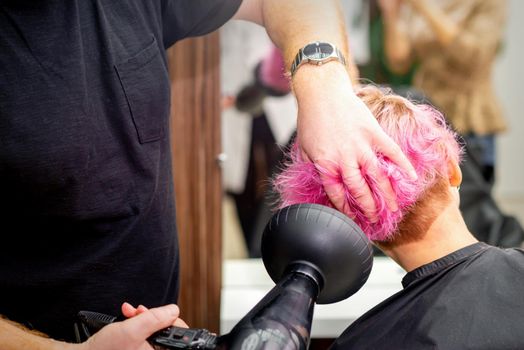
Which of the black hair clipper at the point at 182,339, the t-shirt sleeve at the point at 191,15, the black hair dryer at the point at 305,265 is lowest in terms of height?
the black hair clipper at the point at 182,339

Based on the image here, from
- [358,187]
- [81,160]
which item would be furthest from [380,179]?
[81,160]

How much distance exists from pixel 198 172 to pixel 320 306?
0.60 m

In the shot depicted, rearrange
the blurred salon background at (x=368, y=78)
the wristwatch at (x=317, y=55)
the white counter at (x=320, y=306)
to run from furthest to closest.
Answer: the blurred salon background at (x=368, y=78), the white counter at (x=320, y=306), the wristwatch at (x=317, y=55)

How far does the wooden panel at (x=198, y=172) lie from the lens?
1856mm

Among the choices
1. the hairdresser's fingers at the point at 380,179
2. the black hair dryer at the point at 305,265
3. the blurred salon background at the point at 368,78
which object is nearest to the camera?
the black hair dryer at the point at 305,265

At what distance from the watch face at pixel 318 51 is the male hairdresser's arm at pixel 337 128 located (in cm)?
2

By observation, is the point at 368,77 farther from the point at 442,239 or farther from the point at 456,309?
the point at 456,309

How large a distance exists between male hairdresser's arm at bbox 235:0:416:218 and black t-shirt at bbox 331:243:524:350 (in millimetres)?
285

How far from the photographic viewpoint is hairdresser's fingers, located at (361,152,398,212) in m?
0.75

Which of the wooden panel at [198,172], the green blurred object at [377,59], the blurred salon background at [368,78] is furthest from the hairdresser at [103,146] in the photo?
the green blurred object at [377,59]

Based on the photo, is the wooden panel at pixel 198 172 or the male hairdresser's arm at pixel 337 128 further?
the wooden panel at pixel 198 172

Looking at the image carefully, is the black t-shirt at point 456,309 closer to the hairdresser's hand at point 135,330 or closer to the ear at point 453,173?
the ear at point 453,173

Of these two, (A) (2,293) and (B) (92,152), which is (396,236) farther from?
(A) (2,293)

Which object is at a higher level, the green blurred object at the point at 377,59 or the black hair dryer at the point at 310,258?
the black hair dryer at the point at 310,258
